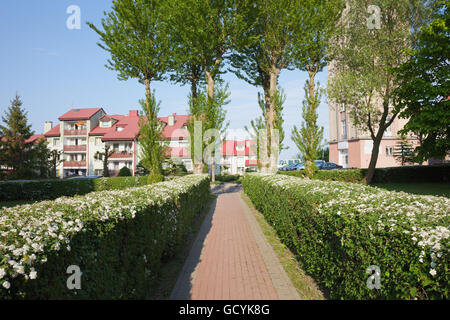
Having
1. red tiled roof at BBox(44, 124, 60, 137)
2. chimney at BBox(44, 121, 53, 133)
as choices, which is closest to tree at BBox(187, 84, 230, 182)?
red tiled roof at BBox(44, 124, 60, 137)

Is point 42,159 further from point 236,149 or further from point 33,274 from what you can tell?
point 33,274

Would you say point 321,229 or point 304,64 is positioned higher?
point 304,64

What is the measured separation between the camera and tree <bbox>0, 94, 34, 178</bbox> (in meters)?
36.0

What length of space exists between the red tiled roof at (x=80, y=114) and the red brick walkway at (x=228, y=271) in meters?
50.1

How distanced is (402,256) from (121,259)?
347 cm

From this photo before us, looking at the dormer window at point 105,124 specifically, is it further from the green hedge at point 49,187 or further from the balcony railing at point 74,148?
the green hedge at point 49,187

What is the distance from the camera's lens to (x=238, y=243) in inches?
332

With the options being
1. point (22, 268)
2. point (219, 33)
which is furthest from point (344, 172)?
point (22, 268)

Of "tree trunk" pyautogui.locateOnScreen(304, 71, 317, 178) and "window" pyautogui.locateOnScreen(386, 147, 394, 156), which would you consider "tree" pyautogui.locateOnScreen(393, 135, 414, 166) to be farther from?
"tree trunk" pyautogui.locateOnScreen(304, 71, 317, 178)

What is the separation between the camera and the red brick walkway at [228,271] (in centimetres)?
497

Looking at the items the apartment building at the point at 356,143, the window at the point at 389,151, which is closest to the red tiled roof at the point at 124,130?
the apartment building at the point at 356,143

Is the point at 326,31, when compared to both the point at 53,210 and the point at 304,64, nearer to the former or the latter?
the point at 304,64

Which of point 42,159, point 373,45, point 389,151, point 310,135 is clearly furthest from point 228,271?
point 389,151

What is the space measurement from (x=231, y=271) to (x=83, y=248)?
3.85 metres
